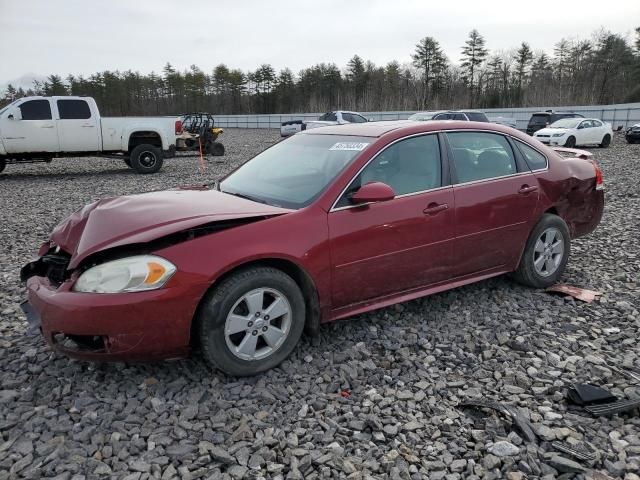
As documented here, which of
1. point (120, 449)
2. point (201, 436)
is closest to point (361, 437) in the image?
point (201, 436)

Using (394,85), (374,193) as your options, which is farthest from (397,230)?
(394,85)

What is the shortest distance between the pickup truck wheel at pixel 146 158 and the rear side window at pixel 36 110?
229cm

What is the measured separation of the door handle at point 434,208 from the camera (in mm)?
3740

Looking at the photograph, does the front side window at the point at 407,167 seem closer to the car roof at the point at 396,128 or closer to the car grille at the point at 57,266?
→ the car roof at the point at 396,128

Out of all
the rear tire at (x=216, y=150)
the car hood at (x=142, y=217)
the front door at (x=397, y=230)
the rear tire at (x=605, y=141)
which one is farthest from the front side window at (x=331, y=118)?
the car hood at (x=142, y=217)

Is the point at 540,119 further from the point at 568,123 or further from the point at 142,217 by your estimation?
the point at 142,217

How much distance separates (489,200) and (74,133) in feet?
40.4

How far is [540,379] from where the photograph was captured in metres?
3.18

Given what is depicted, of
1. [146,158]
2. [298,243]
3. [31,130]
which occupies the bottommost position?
[146,158]

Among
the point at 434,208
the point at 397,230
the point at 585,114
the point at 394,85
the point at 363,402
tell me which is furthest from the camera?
the point at 394,85

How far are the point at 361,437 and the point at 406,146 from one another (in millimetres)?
2220

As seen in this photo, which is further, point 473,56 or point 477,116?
point 473,56

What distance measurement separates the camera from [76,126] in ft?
43.1

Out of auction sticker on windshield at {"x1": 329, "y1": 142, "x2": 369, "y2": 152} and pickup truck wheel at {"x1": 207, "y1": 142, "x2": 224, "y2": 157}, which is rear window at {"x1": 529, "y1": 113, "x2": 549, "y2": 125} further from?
auction sticker on windshield at {"x1": 329, "y1": 142, "x2": 369, "y2": 152}
